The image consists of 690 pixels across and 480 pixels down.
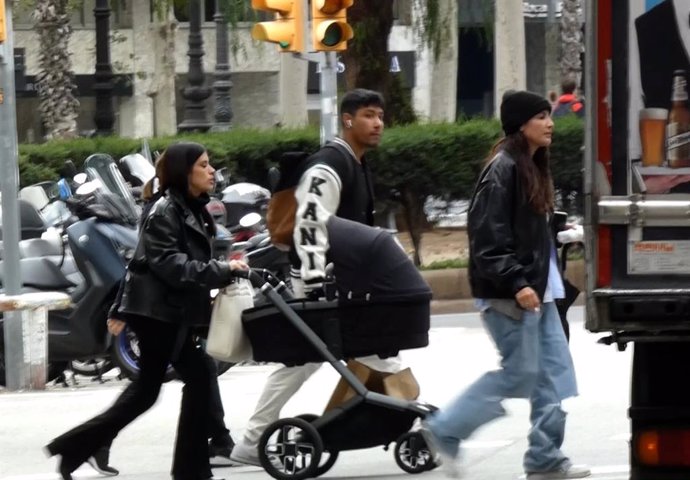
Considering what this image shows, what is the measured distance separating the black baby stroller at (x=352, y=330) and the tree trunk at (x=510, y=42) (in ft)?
61.0

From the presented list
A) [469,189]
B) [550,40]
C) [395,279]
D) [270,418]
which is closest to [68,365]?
[270,418]

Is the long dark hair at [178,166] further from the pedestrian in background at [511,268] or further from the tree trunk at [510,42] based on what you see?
the tree trunk at [510,42]

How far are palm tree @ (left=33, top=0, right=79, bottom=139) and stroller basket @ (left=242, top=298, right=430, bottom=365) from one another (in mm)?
28891

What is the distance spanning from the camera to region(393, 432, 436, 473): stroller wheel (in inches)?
310

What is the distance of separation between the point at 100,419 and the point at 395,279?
1451 mm

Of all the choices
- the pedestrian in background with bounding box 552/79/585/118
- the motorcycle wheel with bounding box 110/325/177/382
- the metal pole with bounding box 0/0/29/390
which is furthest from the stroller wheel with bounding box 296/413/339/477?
the pedestrian in background with bounding box 552/79/585/118

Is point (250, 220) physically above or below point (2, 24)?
below

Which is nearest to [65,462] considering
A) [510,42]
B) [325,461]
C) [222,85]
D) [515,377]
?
[325,461]

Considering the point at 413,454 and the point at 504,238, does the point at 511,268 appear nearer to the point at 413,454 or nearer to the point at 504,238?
the point at 504,238

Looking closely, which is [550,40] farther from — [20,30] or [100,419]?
[100,419]

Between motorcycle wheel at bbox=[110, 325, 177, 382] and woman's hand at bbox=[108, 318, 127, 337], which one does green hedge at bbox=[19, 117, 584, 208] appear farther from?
woman's hand at bbox=[108, 318, 127, 337]

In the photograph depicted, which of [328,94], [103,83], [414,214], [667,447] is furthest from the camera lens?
[103,83]

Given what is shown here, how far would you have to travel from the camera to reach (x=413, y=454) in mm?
7934

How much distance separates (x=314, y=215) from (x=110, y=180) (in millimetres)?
5255
